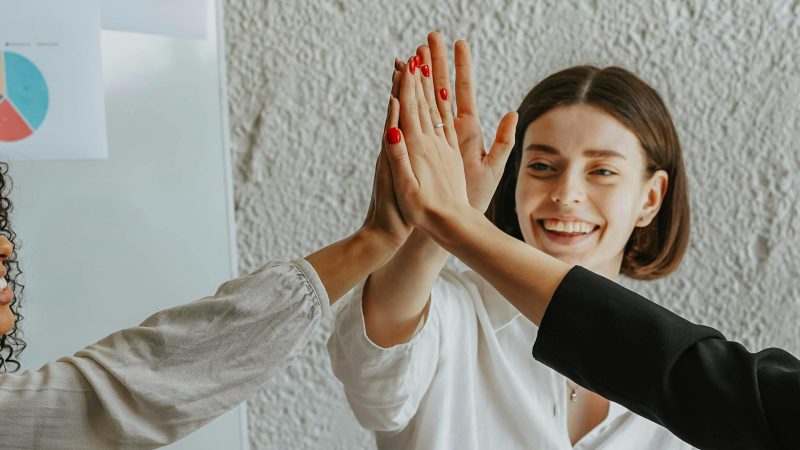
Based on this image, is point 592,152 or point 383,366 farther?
point 592,152

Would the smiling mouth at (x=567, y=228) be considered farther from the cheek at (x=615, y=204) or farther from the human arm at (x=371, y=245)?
the human arm at (x=371, y=245)

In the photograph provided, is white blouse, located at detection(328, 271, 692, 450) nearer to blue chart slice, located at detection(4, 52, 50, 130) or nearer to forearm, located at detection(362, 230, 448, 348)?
forearm, located at detection(362, 230, 448, 348)

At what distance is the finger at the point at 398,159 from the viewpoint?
778 mm

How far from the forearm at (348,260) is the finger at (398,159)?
0.05m

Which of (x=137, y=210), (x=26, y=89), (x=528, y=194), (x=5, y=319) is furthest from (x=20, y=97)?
(x=528, y=194)

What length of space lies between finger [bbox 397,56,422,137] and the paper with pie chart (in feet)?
1.23

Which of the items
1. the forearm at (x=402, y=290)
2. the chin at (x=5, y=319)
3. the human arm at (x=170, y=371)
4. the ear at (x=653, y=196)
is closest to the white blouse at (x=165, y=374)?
the human arm at (x=170, y=371)

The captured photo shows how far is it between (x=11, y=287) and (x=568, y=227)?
1.88 ft

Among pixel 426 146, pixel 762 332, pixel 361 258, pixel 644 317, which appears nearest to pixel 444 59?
pixel 426 146

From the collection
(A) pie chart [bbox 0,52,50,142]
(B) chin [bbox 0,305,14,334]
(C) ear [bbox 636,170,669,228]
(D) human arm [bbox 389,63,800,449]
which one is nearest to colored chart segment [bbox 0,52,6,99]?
(A) pie chart [bbox 0,52,50,142]

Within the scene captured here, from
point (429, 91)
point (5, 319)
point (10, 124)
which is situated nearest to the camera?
point (5, 319)

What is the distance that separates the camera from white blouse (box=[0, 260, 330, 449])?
0.60 m

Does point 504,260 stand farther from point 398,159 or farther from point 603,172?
point 603,172

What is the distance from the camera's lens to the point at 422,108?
0.82m
